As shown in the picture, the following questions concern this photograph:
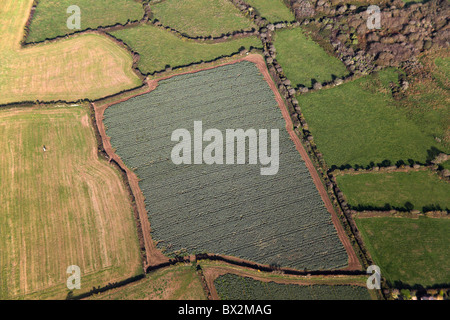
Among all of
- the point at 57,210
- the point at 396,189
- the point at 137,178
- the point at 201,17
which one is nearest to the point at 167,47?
the point at 201,17

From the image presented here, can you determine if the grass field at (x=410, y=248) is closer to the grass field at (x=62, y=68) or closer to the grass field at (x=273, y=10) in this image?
the grass field at (x=273, y=10)

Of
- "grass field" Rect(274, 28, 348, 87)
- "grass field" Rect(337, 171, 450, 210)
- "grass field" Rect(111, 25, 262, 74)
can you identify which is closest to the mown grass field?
"grass field" Rect(111, 25, 262, 74)

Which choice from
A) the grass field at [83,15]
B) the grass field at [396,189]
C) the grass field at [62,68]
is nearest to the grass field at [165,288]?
the grass field at [396,189]

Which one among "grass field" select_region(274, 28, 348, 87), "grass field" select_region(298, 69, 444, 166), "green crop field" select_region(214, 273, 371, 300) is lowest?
"green crop field" select_region(214, 273, 371, 300)

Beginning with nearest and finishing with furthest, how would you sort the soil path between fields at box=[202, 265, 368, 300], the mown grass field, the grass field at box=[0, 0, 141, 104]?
1. the soil path between fields at box=[202, 265, 368, 300]
2. the mown grass field
3. the grass field at box=[0, 0, 141, 104]

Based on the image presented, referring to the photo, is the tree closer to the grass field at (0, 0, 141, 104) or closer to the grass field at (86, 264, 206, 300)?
the grass field at (86, 264, 206, 300)

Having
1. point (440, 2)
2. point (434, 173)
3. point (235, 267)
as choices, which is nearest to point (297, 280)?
point (235, 267)
